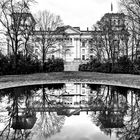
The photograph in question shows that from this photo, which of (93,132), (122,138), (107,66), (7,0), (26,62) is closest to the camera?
(122,138)

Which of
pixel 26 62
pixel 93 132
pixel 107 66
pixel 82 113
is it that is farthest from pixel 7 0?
pixel 93 132

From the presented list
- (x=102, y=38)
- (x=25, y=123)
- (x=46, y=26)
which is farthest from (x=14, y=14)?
(x=25, y=123)

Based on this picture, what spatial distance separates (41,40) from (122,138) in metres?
30.8

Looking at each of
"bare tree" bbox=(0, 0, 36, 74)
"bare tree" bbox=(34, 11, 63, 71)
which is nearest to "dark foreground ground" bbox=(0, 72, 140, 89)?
"bare tree" bbox=(0, 0, 36, 74)

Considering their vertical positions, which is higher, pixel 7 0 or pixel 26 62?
pixel 7 0

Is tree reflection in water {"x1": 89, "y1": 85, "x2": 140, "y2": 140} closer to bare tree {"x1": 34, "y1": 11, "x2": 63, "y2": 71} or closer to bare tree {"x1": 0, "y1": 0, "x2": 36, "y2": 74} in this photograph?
bare tree {"x1": 0, "y1": 0, "x2": 36, "y2": 74}

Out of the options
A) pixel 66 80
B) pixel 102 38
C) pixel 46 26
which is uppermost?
pixel 46 26

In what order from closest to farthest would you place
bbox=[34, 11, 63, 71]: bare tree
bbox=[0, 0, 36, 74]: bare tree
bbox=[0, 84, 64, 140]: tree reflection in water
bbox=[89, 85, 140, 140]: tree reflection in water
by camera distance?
bbox=[0, 84, 64, 140]: tree reflection in water, bbox=[89, 85, 140, 140]: tree reflection in water, bbox=[0, 0, 36, 74]: bare tree, bbox=[34, 11, 63, 71]: bare tree

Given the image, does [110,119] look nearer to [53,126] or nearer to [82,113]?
[82,113]

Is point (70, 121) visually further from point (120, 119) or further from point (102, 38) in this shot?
point (102, 38)

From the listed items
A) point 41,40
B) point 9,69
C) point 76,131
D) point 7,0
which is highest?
point 7,0

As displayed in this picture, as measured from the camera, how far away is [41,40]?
33.2 m

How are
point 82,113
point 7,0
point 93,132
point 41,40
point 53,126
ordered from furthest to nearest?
point 41,40 → point 7,0 → point 82,113 → point 53,126 → point 93,132

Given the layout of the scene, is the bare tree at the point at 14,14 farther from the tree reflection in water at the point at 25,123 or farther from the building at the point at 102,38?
the tree reflection in water at the point at 25,123
